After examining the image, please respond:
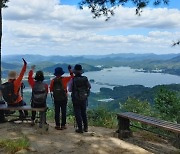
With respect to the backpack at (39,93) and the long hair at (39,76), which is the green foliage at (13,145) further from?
the long hair at (39,76)

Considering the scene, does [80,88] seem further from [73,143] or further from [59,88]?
[73,143]

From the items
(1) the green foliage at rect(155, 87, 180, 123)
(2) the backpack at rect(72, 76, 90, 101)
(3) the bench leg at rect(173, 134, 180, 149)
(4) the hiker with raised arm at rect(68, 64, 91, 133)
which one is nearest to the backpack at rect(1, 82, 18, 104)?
(4) the hiker with raised arm at rect(68, 64, 91, 133)

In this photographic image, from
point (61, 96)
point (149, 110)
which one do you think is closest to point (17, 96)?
point (61, 96)

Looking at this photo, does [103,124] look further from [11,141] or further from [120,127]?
[11,141]

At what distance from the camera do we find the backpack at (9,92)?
357 inches

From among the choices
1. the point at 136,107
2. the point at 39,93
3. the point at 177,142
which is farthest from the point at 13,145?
the point at 136,107

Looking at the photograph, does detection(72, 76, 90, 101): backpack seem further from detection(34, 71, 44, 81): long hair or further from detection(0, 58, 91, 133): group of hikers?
detection(34, 71, 44, 81): long hair

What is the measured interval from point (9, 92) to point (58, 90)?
1413 mm

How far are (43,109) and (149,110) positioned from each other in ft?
38.9

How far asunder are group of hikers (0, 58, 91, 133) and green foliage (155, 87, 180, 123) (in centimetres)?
903

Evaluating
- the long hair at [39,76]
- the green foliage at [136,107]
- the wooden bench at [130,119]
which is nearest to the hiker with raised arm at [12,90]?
the long hair at [39,76]

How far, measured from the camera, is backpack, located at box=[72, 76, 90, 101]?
862cm

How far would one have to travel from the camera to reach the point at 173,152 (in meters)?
7.23

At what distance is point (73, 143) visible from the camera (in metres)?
7.54
